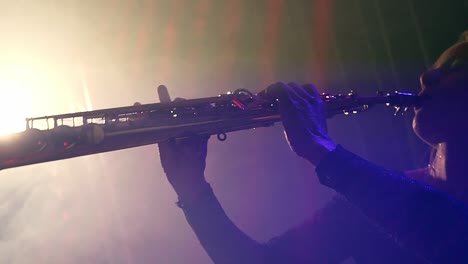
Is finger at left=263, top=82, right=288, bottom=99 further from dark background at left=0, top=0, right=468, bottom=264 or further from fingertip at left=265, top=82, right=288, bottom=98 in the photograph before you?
dark background at left=0, top=0, right=468, bottom=264

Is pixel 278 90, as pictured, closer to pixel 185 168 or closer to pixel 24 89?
pixel 185 168

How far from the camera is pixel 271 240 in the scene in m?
2.11

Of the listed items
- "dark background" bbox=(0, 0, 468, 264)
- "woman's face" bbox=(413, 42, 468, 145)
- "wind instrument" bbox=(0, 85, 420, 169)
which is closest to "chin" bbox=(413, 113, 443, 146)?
"woman's face" bbox=(413, 42, 468, 145)

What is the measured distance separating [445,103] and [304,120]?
0.95 meters

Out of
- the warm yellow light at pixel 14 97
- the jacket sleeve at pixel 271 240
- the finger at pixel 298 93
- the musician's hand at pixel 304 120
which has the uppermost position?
the warm yellow light at pixel 14 97

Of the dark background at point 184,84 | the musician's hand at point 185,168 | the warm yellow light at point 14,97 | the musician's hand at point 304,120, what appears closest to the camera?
the musician's hand at point 304,120

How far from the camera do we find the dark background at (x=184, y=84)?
3129mm

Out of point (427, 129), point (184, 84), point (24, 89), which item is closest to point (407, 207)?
point (427, 129)

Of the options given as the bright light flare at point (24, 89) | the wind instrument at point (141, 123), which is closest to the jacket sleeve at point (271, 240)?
the wind instrument at point (141, 123)

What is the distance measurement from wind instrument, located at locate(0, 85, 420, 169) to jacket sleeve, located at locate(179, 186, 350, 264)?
15.5 inches

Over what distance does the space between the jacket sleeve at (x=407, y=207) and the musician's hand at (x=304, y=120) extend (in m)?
0.11

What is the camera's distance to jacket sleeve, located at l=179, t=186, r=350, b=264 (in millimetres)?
1865

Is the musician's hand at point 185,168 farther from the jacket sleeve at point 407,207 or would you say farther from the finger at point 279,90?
the jacket sleeve at point 407,207

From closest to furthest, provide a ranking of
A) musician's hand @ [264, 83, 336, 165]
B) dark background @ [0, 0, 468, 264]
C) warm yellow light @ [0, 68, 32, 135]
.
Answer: musician's hand @ [264, 83, 336, 165]
warm yellow light @ [0, 68, 32, 135]
dark background @ [0, 0, 468, 264]
